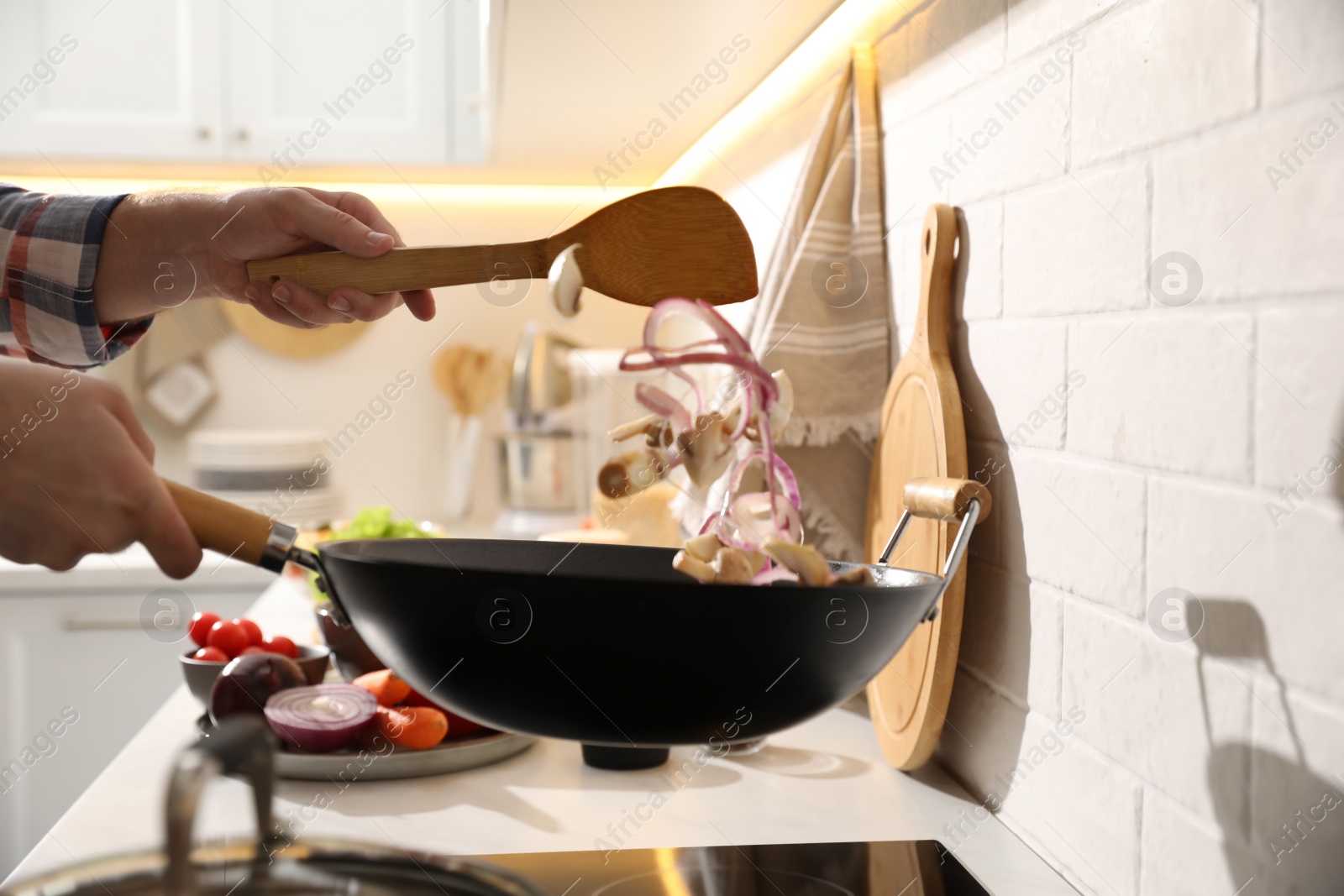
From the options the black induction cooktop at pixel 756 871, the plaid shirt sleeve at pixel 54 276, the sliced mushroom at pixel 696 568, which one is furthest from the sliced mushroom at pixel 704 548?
the plaid shirt sleeve at pixel 54 276

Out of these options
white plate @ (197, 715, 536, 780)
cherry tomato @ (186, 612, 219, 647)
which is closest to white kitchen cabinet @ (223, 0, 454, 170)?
cherry tomato @ (186, 612, 219, 647)

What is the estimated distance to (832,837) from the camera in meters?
0.74

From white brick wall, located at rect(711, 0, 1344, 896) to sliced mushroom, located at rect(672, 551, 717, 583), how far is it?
0.24 m

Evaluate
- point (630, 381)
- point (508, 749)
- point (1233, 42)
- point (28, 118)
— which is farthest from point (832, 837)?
point (28, 118)

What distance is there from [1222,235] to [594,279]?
12.6 inches

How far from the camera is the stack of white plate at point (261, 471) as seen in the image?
84.1 inches

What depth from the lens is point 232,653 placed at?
101 centimetres

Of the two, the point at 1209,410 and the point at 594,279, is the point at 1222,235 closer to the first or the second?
the point at 1209,410

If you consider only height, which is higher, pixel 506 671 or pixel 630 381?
pixel 630 381

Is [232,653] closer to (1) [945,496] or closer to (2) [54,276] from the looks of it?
(2) [54,276]

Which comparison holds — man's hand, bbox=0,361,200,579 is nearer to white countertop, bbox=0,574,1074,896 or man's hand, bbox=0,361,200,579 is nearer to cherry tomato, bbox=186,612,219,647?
white countertop, bbox=0,574,1074,896

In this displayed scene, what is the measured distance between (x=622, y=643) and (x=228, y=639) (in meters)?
0.68

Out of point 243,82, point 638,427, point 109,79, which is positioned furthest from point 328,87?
point 638,427

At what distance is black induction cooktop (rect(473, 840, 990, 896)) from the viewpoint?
2.06 feet
